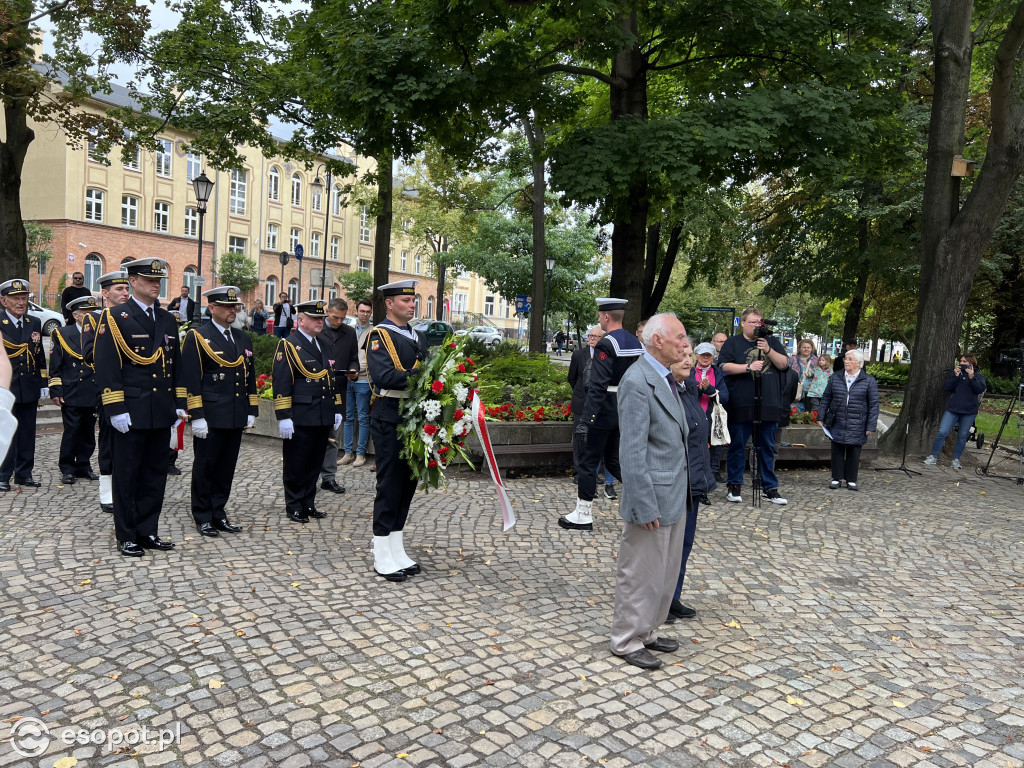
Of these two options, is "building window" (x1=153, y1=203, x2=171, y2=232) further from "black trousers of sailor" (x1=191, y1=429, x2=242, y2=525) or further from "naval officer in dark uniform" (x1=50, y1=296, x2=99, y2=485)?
"black trousers of sailor" (x1=191, y1=429, x2=242, y2=525)

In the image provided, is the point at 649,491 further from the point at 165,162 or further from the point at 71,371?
the point at 165,162

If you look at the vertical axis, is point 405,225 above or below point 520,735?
above

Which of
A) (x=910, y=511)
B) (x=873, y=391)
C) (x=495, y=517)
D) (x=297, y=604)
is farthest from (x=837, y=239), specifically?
(x=297, y=604)

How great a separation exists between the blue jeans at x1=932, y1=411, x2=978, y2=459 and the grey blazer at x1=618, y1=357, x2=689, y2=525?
1090 centimetres

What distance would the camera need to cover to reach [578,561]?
6.79m

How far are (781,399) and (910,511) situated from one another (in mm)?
2096

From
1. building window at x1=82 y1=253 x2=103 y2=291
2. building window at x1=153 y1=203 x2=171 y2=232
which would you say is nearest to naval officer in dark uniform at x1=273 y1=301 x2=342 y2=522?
building window at x1=82 y1=253 x2=103 y2=291

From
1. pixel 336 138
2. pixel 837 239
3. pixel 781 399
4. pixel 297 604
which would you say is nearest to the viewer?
pixel 297 604

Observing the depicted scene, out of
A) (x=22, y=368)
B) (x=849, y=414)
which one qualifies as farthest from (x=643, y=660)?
(x=22, y=368)

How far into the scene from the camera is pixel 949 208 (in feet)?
45.2

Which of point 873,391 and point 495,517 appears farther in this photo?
point 873,391

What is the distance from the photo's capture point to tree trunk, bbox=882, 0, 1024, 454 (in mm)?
13117

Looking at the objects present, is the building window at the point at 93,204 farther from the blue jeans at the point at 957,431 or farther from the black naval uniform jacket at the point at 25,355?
the blue jeans at the point at 957,431

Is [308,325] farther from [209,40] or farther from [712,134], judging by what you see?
[209,40]
